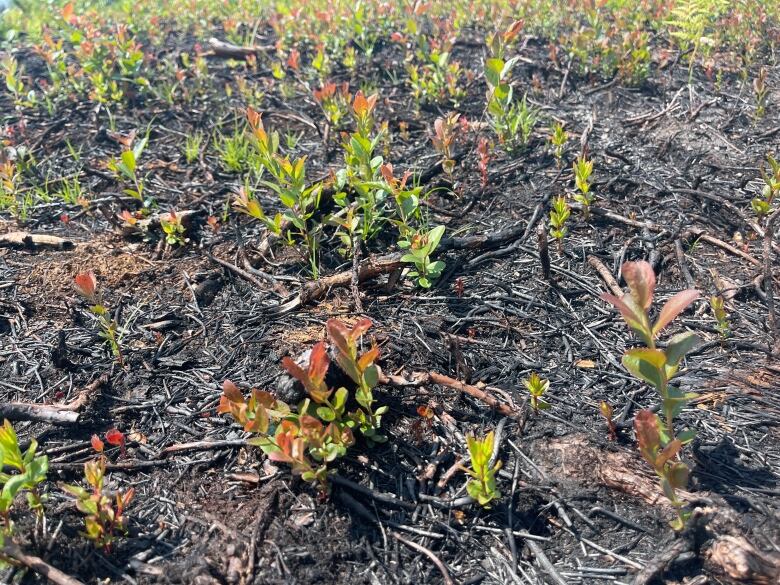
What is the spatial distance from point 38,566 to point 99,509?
229 mm

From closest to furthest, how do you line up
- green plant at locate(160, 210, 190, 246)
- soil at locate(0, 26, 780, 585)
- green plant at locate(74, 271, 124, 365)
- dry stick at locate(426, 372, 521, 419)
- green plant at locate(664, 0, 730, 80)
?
soil at locate(0, 26, 780, 585) → dry stick at locate(426, 372, 521, 419) → green plant at locate(74, 271, 124, 365) → green plant at locate(160, 210, 190, 246) → green plant at locate(664, 0, 730, 80)

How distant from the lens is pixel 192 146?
14.5 feet

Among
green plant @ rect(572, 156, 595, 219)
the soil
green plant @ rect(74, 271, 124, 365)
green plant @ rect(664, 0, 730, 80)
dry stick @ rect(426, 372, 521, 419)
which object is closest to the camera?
the soil

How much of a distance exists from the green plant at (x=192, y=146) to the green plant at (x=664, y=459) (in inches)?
135

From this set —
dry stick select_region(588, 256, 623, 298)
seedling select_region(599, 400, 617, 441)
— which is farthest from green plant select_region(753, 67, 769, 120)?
seedling select_region(599, 400, 617, 441)

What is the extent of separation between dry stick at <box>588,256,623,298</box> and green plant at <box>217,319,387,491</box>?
1327 millimetres

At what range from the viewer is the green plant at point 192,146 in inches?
170

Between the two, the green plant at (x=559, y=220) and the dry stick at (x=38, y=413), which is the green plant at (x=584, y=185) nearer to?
the green plant at (x=559, y=220)

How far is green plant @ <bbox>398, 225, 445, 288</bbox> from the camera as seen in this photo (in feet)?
9.77

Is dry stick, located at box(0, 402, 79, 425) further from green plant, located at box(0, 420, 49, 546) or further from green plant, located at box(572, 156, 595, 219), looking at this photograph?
green plant, located at box(572, 156, 595, 219)

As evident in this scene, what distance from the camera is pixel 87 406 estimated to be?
259cm

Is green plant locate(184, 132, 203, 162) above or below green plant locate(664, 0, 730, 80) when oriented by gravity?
below

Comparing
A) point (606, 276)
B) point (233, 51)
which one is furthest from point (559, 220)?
point (233, 51)

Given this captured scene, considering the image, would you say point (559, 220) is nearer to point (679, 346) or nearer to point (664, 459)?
point (679, 346)
